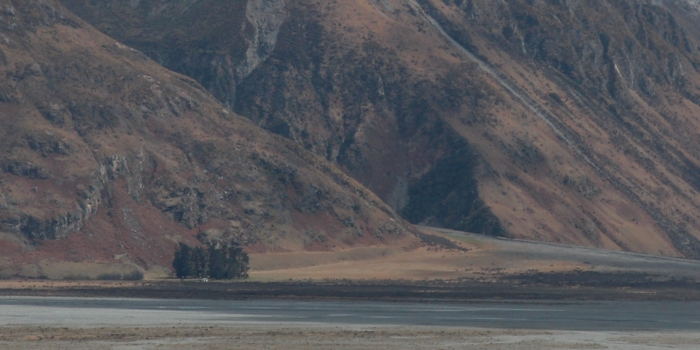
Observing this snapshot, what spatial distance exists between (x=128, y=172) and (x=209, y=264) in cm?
2836

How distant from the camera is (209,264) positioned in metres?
141

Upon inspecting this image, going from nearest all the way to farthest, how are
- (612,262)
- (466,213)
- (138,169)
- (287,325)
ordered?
(287,325) < (612,262) < (138,169) < (466,213)

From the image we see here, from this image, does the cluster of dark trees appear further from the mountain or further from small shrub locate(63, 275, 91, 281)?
small shrub locate(63, 275, 91, 281)

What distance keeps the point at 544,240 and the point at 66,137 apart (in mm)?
75754

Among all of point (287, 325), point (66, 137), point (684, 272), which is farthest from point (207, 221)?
point (287, 325)

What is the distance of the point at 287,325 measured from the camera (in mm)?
73500

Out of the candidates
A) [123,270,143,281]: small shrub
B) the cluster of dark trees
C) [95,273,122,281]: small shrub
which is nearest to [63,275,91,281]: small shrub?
[95,273,122,281]: small shrub

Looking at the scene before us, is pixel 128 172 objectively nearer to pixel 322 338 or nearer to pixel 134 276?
pixel 134 276

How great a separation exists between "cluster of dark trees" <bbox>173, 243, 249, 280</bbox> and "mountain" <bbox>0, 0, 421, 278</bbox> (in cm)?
698

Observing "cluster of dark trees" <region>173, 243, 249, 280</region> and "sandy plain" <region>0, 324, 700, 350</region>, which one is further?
"cluster of dark trees" <region>173, 243, 249, 280</region>

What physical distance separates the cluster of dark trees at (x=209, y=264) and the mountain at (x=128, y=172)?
698cm

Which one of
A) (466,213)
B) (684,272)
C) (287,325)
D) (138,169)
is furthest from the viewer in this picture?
(466,213)

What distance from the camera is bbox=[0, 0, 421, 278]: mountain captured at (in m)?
150

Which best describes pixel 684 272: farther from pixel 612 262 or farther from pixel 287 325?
pixel 287 325
